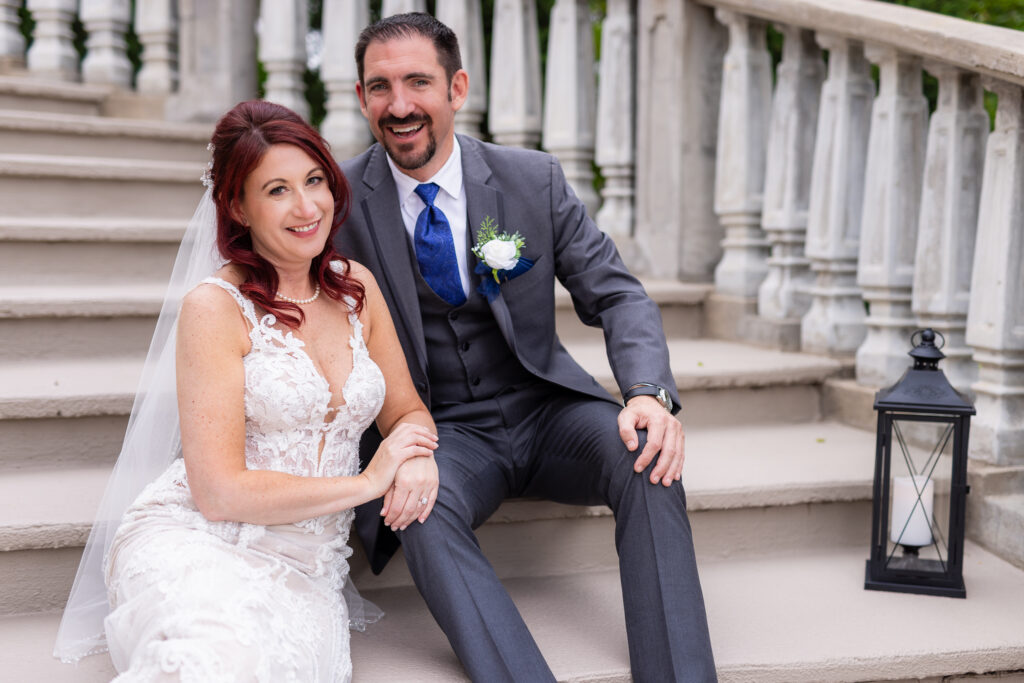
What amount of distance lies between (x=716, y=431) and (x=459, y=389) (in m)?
1.15

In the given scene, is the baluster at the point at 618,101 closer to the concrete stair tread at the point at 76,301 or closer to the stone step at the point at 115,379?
the stone step at the point at 115,379

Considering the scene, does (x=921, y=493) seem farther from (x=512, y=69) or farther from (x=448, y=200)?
(x=512, y=69)

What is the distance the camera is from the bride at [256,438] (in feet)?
6.48

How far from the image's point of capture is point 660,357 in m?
2.54

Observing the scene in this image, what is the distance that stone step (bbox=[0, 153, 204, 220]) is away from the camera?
3832mm

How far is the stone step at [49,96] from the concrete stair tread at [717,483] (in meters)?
2.60

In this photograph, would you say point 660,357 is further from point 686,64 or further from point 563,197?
point 686,64

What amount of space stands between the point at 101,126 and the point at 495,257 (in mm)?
2655

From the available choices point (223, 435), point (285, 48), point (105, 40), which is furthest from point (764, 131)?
point (105, 40)

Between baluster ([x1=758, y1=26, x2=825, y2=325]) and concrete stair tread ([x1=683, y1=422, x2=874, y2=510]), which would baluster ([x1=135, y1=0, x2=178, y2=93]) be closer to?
baluster ([x1=758, y1=26, x2=825, y2=325])

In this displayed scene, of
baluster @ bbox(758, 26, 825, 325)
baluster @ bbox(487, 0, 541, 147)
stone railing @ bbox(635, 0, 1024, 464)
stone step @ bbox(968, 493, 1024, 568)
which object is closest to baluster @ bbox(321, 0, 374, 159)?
baluster @ bbox(487, 0, 541, 147)

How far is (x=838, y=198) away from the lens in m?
3.50

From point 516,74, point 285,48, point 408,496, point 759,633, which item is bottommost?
point 759,633

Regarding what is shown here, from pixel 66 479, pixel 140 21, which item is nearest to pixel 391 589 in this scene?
pixel 66 479
